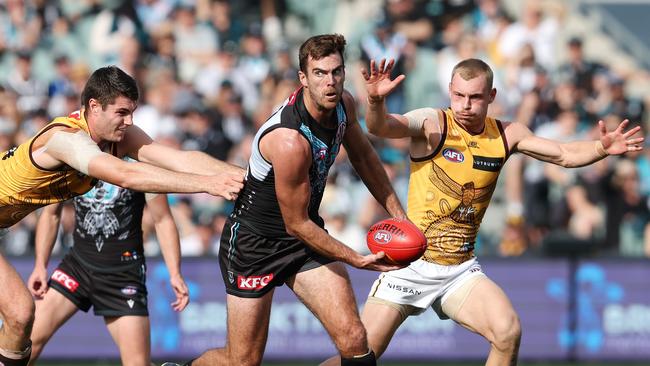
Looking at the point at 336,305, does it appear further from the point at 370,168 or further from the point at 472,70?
the point at 472,70

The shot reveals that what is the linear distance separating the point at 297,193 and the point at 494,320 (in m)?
1.83

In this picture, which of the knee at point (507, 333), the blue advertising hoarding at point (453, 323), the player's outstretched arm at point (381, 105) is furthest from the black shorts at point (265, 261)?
the blue advertising hoarding at point (453, 323)

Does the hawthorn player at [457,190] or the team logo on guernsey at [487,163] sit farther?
the team logo on guernsey at [487,163]

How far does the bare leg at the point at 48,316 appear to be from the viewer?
30.6 ft

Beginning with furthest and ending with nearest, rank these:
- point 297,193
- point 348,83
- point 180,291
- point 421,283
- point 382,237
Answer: point 348,83 → point 180,291 → point 421,283 → point 382,237 → point 297,193

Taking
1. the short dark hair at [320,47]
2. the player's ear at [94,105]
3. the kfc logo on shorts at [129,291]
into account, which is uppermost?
the short dark hair at [320,47]

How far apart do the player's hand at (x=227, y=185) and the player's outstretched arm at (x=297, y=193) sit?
1.75 feet

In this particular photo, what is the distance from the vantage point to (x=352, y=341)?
7887mm

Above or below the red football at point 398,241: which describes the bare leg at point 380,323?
below

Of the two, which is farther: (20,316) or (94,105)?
(20,316)

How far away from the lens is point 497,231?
→ 15148mm

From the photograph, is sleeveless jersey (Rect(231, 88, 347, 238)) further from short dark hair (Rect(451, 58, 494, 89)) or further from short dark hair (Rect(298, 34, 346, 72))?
short dark hair (Rect(451, 58, 494, 89))

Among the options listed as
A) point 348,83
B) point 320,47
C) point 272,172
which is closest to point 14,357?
point 272,172

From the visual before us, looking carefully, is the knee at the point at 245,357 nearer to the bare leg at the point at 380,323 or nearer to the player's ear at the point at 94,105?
the bare leg at the point at 380,323
